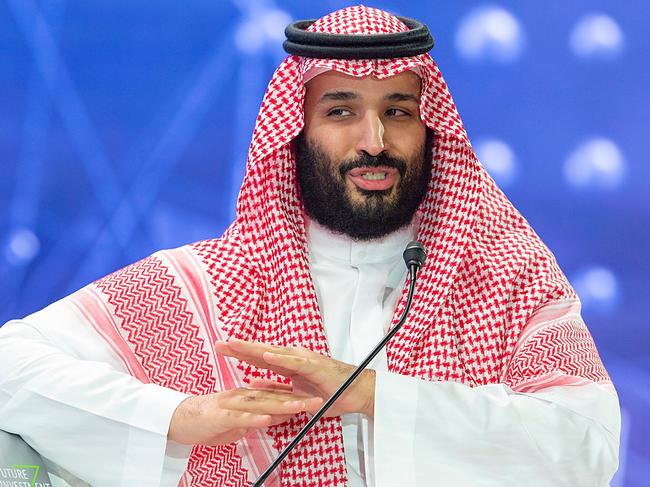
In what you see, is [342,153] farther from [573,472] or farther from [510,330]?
[573,472]

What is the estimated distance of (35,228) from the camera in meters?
3.79

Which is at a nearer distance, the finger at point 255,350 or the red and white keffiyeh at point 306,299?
the finger at point 255,350

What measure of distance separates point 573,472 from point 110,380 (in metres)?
1.12

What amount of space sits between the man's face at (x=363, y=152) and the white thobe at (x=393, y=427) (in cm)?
59

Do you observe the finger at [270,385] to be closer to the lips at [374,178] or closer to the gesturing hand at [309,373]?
the gesturing hand at [309,373]

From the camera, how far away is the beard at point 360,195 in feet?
8.98

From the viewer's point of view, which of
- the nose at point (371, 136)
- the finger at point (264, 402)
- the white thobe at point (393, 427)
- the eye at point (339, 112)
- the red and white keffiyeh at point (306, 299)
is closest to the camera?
the finger at point (264, 402)

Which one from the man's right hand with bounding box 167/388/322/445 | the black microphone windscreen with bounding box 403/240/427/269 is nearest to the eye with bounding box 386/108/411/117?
the black microphone windscreen with bounding box 403/240/427/269

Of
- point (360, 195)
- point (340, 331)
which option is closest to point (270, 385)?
point (340, 331)

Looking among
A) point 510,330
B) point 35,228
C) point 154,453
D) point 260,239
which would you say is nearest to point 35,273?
point 35,228

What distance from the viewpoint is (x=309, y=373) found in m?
2.22

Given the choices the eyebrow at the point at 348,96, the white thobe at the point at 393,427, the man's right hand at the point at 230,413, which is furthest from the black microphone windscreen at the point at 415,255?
the eyebrow at the point at 348,96

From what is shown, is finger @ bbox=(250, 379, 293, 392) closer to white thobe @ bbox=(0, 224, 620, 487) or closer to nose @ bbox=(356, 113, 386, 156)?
white thobe @ bbox=(0, 224, 620, 487)

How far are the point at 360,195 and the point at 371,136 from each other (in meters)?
0.18
